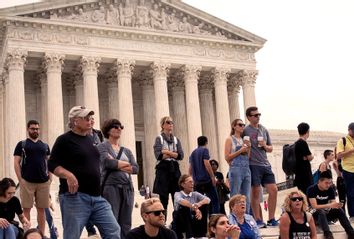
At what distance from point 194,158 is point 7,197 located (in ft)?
17.3

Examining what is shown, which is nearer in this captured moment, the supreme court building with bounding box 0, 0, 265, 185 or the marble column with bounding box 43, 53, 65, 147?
the marble column with bounding box 43, 53, 65, 147

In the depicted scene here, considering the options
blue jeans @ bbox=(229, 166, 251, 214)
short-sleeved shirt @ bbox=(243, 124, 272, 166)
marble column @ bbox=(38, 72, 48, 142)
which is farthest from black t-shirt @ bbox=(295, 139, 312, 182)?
marble column @ bbox=(38, 72, 48, 142)

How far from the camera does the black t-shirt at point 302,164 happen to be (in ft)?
45.1

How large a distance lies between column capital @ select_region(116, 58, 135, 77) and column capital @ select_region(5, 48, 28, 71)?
19.0 ft

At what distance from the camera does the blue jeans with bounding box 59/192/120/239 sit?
804 cm

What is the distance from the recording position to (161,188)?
43.3ft

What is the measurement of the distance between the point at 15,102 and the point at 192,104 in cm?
1119

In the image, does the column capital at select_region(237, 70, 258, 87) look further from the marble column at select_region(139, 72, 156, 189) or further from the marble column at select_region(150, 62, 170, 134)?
the marble column at select_region(139, 72, 156, 189)

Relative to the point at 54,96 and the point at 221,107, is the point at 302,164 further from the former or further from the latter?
the point at 221,107

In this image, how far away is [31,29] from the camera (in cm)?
3325

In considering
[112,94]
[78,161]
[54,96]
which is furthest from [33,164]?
[112,94]

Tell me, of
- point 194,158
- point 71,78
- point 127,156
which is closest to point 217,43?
point 71,78

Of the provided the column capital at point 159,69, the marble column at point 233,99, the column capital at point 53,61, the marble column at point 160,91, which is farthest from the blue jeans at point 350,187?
the marble column at point 233,99

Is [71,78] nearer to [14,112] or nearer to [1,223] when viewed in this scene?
[14,112]
